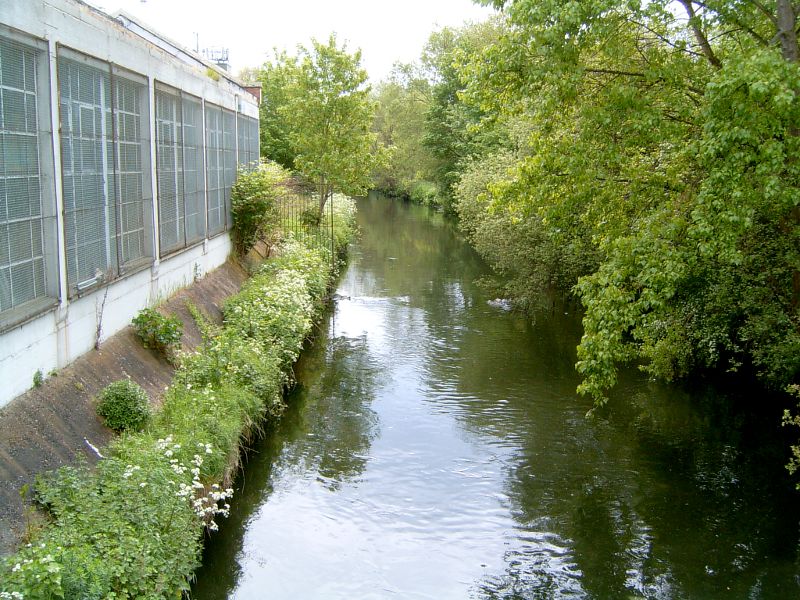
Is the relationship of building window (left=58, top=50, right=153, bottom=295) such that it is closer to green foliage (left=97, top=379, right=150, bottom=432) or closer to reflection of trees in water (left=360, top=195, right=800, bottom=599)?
green foliage (left=97, top=379, right=150, bottom=432)

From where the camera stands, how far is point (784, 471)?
1201cm

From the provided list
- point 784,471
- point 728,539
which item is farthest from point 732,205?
point 784,471

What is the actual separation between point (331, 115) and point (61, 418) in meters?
21.5

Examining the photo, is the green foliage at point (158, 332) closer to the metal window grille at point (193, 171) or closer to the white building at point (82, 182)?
the white building at point (82, 182)

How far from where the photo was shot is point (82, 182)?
32.6 feet

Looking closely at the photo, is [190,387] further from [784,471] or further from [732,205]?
[784,471]

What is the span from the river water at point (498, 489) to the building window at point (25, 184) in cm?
377

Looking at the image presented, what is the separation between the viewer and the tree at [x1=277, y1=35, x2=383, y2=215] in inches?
1099

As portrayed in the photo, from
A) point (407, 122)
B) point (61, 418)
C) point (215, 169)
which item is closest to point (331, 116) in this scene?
point (215, 169)

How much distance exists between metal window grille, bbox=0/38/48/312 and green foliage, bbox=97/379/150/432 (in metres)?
1.41

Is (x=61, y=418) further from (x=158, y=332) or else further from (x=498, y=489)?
(x=498, y=489)

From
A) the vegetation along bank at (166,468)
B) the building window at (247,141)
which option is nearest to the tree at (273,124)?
the building window at (247,141)

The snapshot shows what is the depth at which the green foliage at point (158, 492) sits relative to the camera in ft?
18.8

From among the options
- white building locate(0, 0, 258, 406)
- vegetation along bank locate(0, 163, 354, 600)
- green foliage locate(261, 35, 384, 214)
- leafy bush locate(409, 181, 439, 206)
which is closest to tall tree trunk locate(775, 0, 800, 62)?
vegetation along bank locate(0, 163, 354, 600)
